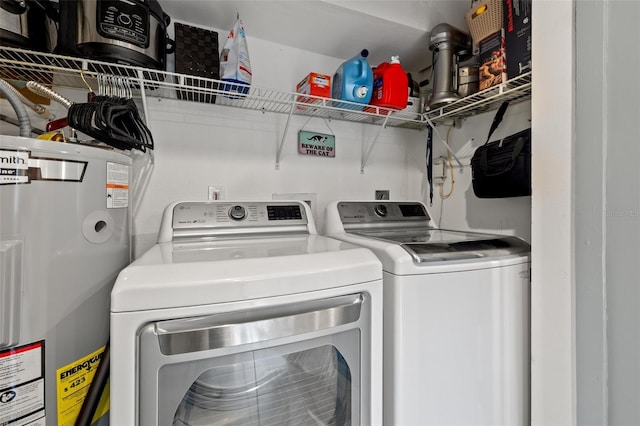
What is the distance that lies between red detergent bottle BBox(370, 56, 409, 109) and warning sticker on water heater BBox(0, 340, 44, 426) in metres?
1.62

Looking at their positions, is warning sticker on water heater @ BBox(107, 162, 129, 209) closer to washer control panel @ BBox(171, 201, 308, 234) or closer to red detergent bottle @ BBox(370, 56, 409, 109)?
washer control panel @ BBox(171, 201, 308, 234)

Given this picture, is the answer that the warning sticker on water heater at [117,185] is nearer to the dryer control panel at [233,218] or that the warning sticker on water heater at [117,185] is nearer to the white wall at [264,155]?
the dryer control panel at [233,218]

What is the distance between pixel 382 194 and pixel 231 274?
1422 millimetres

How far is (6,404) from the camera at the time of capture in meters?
0.67

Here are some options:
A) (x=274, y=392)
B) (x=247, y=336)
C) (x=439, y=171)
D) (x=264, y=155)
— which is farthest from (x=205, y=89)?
(x=439, y=171)

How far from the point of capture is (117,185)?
90 cm

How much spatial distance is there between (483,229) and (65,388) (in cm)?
186

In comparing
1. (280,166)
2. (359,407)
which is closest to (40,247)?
(359,407)

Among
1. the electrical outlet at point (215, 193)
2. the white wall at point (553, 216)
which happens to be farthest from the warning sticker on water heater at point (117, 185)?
the white wall at point (553, 216)

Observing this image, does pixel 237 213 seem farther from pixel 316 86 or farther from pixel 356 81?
pixel 356 81

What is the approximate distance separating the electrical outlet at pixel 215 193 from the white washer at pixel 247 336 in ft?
1.66

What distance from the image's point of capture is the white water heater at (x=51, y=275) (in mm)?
678

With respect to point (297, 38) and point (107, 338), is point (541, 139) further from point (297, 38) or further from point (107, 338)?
point (107, 338)

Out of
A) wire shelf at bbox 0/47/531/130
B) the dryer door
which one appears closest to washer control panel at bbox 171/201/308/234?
wire shelf at bbox 0/47/531/130
